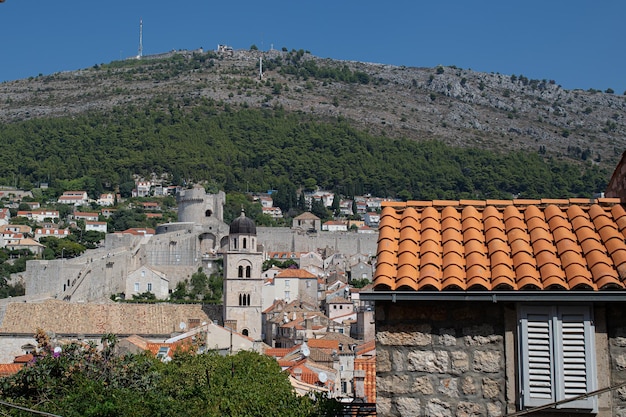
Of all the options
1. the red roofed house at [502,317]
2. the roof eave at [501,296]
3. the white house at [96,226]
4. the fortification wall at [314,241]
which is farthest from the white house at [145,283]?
the roof eave at [501,296]

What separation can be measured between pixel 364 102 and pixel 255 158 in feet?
149

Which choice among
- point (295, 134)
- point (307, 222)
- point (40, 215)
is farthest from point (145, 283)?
point (295, 134)

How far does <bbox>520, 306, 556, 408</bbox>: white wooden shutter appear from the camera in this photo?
5.35 metres

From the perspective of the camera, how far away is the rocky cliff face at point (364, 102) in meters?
167

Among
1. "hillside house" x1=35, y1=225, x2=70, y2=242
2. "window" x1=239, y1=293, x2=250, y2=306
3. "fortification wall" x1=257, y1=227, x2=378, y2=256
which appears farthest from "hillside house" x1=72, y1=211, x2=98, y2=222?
"window" x1=239, y1=293, x2=250, y2=306

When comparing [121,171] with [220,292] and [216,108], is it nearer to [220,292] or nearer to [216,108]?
[216,108]

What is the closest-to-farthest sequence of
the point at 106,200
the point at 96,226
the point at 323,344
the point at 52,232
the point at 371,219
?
the point at 323,344 < the point at 52,232 < the point at 96,226 < the point at 371,219 < the point at 106,200

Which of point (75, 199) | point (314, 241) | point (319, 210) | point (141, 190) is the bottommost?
point (314, 241)

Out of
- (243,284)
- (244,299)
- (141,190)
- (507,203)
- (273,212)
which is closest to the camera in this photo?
(507,203)

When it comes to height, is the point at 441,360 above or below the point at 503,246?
below

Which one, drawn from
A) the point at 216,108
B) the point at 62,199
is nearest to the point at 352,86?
the point at 216,108

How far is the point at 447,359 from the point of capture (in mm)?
5586

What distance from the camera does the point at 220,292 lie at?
61.0 m

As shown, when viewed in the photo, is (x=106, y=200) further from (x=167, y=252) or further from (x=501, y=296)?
(x=501, y=296)
